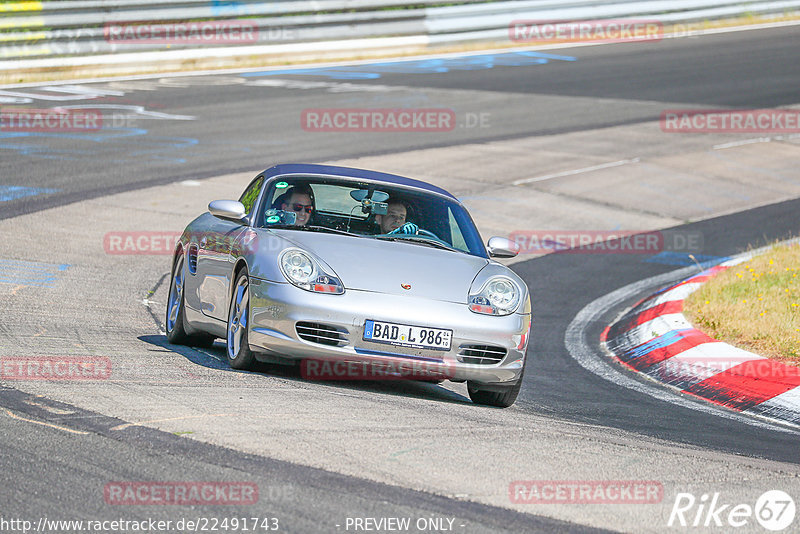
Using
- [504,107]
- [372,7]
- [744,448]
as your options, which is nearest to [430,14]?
[372,7]

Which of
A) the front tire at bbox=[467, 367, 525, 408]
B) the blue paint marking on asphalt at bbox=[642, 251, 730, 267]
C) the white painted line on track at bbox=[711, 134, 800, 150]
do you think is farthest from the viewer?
the white painted line on track at bbox=[711, 134, 800, 150]

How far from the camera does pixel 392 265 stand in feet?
22.2

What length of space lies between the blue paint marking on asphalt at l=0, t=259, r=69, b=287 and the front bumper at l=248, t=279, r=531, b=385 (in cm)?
367

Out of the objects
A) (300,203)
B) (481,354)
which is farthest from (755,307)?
(300,203)

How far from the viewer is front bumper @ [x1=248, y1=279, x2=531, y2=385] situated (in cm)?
645

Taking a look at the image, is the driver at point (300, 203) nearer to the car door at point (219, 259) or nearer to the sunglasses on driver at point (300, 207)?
the sunglasses on driver at point (300, 207)

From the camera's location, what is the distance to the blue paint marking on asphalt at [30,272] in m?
9.62

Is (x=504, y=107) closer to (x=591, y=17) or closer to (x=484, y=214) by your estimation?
(x=484, y=214)

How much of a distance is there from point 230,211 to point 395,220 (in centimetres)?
109

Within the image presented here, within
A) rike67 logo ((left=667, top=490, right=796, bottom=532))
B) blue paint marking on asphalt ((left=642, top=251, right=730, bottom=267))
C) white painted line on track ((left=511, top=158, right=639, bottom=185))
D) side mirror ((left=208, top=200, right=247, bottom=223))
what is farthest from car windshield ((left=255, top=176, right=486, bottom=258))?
white painted line on track ((left=511, top=158, right=639, bottom=185))

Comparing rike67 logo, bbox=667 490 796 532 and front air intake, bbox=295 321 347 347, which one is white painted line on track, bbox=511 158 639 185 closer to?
front air intake, bbox=295 321 347 347

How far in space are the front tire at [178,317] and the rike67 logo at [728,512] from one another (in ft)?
14.0

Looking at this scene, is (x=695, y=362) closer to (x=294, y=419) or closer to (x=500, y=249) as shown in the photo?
(x=500, y=249)

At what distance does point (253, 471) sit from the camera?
179 inches
